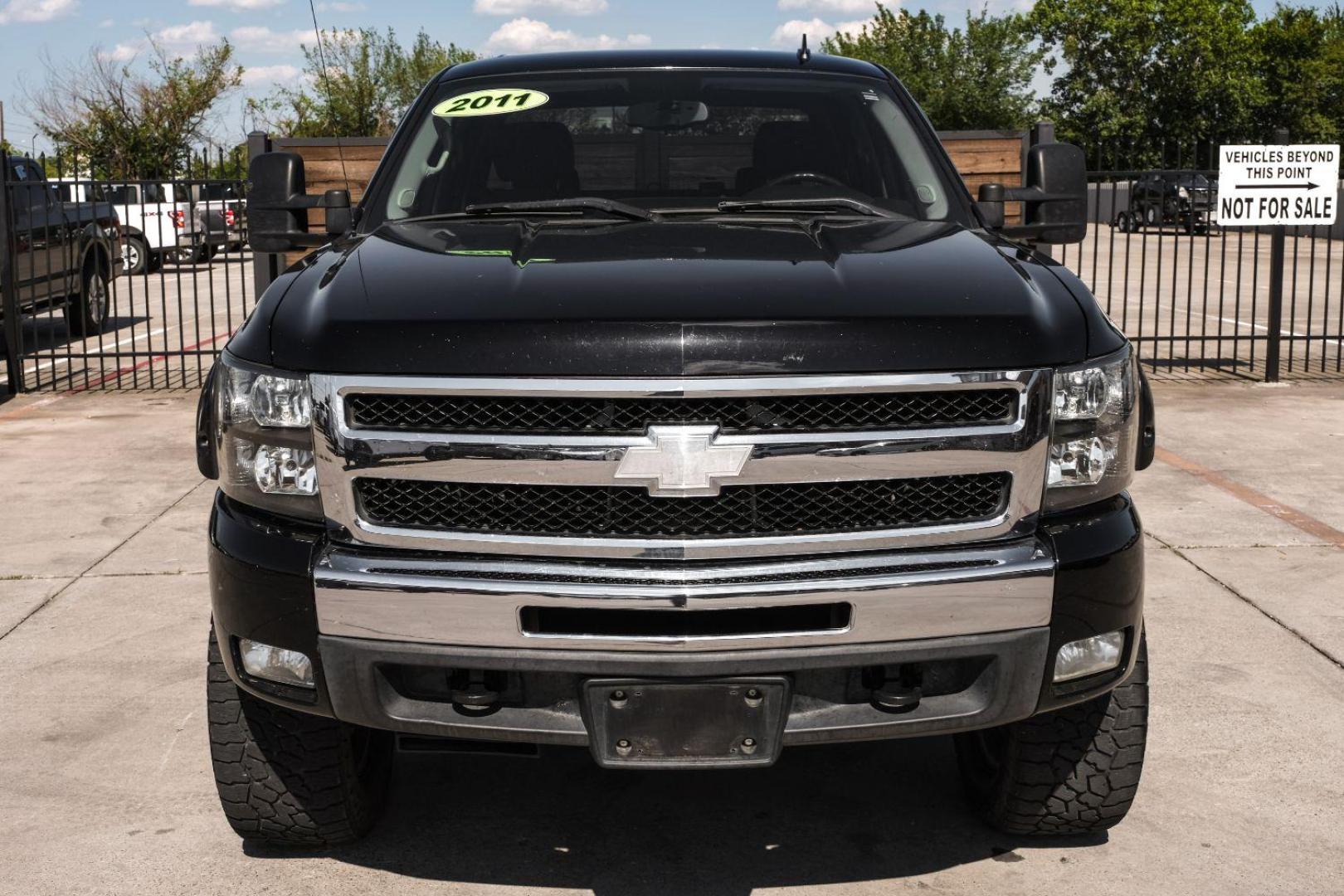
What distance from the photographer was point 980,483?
9.98ft

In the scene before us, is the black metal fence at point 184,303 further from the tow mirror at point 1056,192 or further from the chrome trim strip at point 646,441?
the chrome trim strip at point 646,441

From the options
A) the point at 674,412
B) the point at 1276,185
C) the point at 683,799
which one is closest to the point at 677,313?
the point at 674,412

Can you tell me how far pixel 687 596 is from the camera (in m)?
2.90

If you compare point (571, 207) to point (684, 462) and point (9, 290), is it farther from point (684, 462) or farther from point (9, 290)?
point (9, 290)

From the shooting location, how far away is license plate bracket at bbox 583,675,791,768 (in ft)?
9.78

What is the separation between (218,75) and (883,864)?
139 ft

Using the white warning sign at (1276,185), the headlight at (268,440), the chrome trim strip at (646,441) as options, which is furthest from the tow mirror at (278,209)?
the white warning sign at (1276,185)

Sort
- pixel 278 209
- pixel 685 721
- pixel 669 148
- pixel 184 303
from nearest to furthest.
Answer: pixel 685 721
pixel 278 209
pixel 669 148
pixel 184 303

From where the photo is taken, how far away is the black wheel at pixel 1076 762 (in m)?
3.52

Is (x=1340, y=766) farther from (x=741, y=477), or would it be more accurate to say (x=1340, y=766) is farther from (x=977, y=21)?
(x=977, y=21)

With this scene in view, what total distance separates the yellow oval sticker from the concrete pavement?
1889mm

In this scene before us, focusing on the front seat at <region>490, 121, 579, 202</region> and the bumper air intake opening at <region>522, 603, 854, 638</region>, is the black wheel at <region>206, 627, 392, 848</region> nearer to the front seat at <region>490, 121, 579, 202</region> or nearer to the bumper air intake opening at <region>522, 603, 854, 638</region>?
the bumper air intake opening at <region>522, 603, 854, 638</region>

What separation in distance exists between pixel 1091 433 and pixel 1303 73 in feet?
223

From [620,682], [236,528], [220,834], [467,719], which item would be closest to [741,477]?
[620,682]
